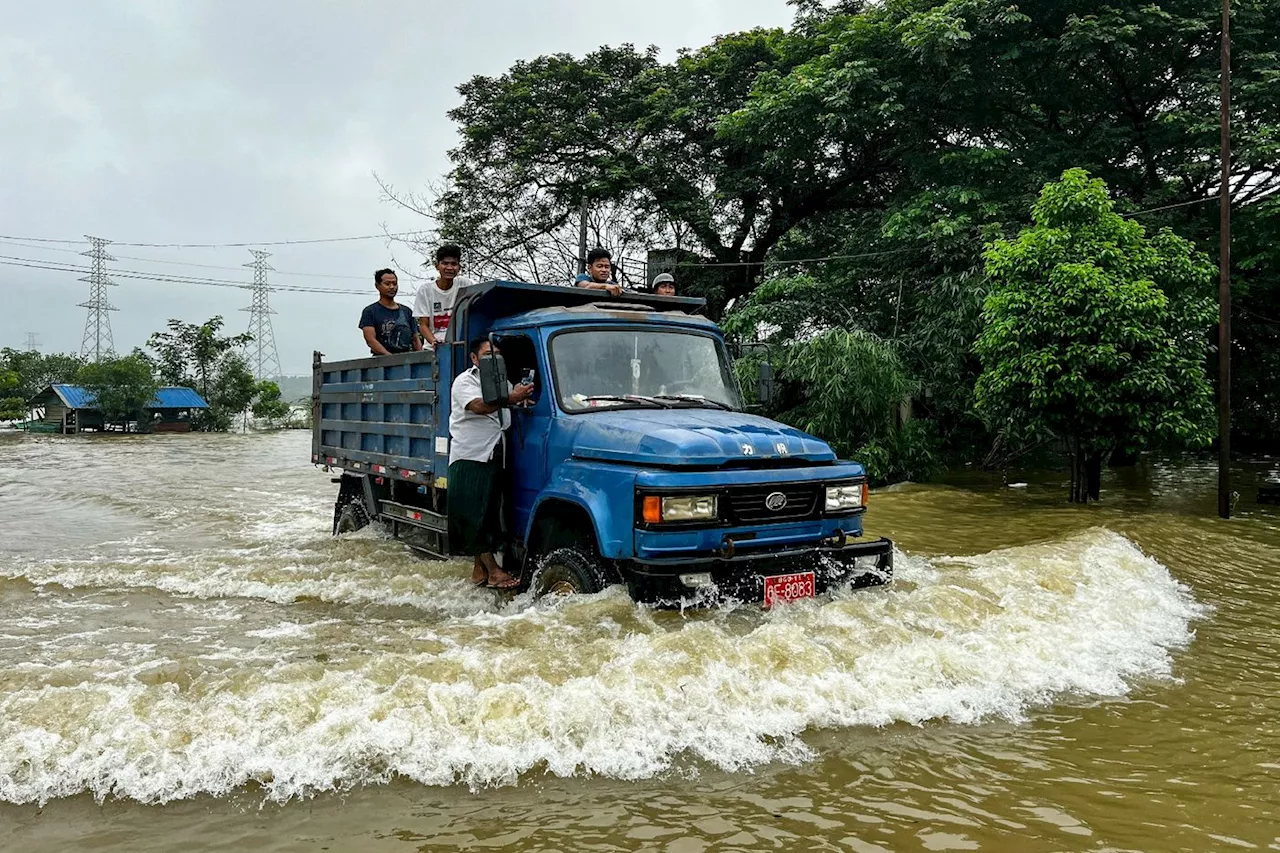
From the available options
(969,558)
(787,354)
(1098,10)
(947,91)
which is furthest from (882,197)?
(969,558)

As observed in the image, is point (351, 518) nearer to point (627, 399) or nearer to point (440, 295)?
point (440, 295)

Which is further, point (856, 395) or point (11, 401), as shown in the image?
point (11, 401)

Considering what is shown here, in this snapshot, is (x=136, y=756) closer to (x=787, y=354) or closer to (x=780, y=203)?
(x=787, y=354)

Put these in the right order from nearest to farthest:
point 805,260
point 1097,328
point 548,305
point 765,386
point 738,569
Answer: point 738,569
point 548,305
point 765,386
point 1097,328
point 805,260

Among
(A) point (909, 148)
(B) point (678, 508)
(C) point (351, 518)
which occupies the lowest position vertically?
(C) point (351, 518)

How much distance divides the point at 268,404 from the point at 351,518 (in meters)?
49.7

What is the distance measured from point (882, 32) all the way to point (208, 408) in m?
45.4

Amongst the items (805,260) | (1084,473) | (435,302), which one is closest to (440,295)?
(435,302)

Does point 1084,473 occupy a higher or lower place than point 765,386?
lower

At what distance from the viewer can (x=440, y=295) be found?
7812mm

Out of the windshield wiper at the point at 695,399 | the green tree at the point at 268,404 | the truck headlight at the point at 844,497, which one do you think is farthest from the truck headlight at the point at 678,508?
the green tree at the point at 268,404

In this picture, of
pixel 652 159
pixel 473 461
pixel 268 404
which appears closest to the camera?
pixel 473 461

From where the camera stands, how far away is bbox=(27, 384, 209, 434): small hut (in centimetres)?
4834

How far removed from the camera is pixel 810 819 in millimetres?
3578
